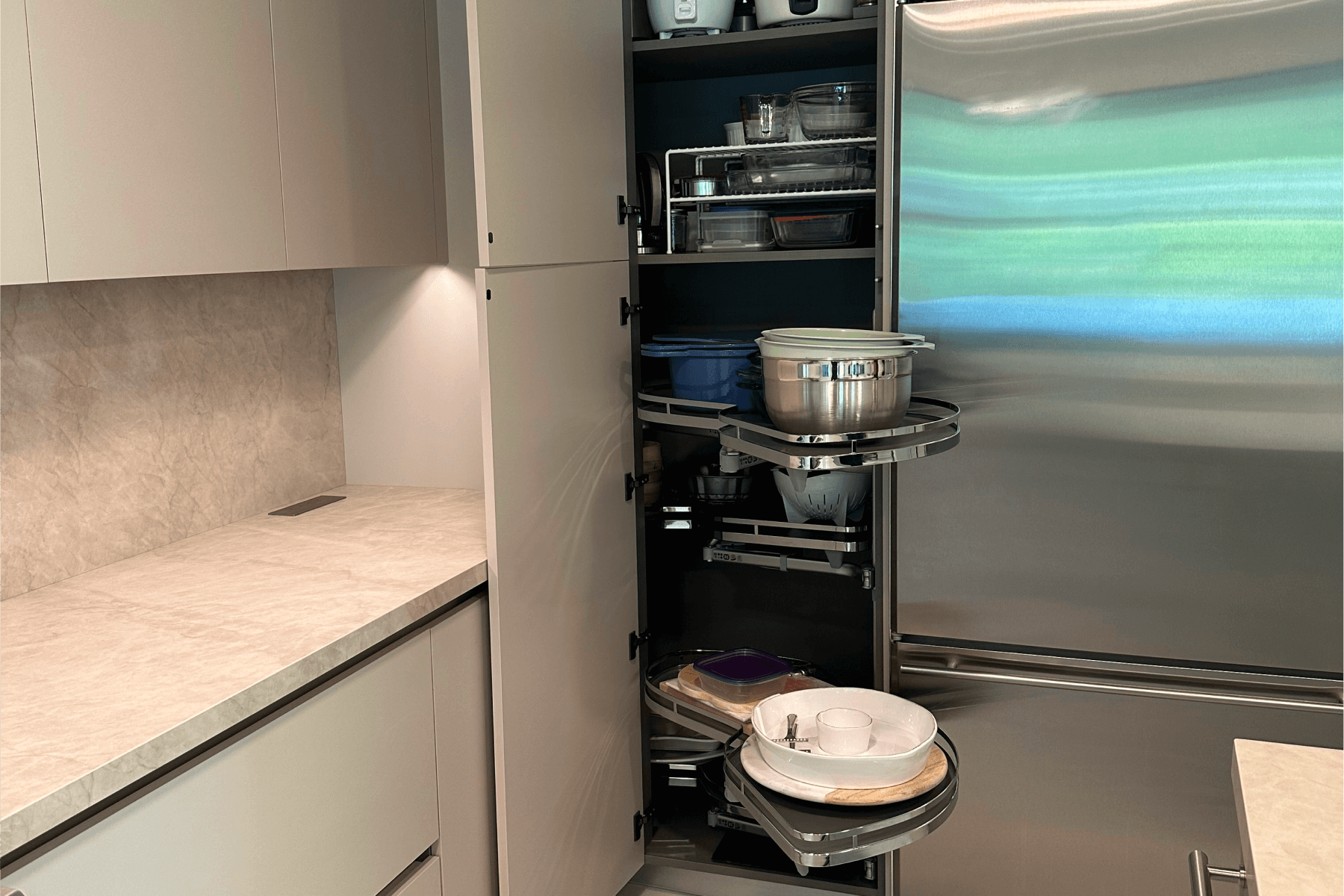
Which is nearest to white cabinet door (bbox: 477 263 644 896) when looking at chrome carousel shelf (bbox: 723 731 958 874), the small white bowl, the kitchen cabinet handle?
chrome carousel shelf (bbox: 723 731 958 874)

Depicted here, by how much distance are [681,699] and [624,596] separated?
0.24 m

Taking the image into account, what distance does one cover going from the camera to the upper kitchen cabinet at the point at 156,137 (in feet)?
4.24

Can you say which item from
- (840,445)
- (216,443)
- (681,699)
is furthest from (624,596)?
(216,443)

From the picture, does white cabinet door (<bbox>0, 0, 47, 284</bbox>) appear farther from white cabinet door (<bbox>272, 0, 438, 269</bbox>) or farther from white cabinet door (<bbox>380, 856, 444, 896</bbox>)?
white cabinet door (<bbox>380, 856, 444, 896</bbox>)

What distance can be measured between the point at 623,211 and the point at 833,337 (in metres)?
0.63

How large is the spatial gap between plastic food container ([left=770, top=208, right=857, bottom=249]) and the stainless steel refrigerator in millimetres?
195

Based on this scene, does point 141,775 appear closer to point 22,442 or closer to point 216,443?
point 22,442

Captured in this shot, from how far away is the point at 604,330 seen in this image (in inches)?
80.4

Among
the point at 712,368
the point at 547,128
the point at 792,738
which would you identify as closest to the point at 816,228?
the point at 712,368

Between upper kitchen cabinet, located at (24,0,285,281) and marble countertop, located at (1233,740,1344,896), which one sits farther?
upper kitchen cabinet, located at (24,0,285,281)

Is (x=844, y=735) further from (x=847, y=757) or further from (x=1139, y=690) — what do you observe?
(x=1139, y=690)

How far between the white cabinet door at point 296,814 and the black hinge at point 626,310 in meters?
0.82

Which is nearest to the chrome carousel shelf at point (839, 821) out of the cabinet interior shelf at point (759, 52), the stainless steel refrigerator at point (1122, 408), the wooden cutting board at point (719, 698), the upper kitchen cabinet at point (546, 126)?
the wooden cutting board at point (719, 698)

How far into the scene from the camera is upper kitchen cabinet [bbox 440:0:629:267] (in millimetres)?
1587
